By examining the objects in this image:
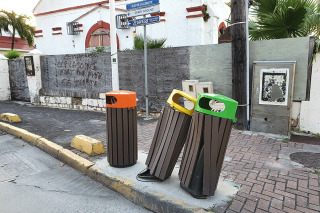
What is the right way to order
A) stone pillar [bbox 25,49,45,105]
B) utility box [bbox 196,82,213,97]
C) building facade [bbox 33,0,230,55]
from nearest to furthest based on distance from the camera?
utility box [bbox 196,82,213,97]
stone pillar [bbox 25,49,45,105]
building facade [bbox 33,0,230,55]

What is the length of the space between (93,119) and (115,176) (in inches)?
182

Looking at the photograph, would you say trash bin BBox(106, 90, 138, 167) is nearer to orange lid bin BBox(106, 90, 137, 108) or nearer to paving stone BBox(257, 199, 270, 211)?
orange lid bin BBox(106, 90, 137, 108)

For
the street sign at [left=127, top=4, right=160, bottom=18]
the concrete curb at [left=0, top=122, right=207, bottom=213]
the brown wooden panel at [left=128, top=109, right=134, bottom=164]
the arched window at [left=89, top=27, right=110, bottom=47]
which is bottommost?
the concrete curb at [left=0, top=122, right=207, bottom=213]

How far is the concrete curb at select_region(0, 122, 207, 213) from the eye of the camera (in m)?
2.77

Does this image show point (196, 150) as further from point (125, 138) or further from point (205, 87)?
point (205, 87)

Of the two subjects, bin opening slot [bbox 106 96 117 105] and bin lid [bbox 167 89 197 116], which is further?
bin opening slot [bbox 106 96 117 105]

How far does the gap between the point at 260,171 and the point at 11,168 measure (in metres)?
4.22

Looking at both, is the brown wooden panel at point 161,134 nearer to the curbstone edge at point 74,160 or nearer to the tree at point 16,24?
the curbstone edge at point 74,160

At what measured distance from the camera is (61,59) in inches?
395

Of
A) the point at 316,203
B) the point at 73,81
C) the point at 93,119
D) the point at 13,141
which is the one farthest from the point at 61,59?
Result: the point at 316,203

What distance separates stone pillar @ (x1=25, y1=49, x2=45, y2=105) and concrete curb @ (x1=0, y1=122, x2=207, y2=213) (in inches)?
260

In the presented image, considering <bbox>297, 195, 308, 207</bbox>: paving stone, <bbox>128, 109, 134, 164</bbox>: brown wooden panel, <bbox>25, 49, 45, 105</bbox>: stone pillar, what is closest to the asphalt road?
<bbox>128, 109, 134, 164</bbox>: brown wooden panel

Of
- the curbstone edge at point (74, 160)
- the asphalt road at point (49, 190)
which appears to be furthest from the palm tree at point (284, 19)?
the asphalt road at point (49, 190)

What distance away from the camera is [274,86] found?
5.23m
